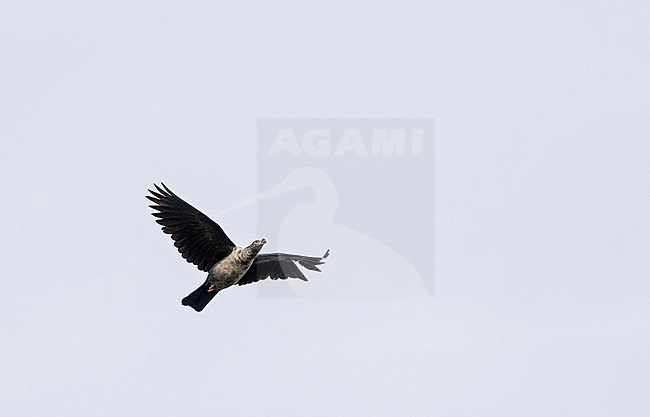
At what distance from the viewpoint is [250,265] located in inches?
1501

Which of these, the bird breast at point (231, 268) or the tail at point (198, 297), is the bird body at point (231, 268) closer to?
the bird breast at point (231, 268)

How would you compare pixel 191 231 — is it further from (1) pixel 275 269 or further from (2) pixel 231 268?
(1) pixel 275 269

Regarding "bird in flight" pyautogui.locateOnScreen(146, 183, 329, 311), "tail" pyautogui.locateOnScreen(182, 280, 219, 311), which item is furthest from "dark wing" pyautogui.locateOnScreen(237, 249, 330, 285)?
"tail" pyautogui.locateOnScreen(182, 280, 219, 311)

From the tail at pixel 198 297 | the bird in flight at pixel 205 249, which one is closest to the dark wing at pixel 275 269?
the bird in flight at pixel 205 249

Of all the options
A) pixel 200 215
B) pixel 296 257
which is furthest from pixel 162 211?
pixel 296 257

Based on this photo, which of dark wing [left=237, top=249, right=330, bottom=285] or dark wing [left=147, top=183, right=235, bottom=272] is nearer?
dark wing [left=147, top=183, right=235, bottom=272]

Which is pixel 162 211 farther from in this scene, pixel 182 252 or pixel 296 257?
pixel 296 257

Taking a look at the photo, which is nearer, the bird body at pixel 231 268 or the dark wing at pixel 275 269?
the bird body at pixel 231 268

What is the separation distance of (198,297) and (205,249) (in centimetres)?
139

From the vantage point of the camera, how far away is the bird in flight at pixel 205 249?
37500 millimetres

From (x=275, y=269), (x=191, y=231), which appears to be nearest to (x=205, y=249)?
(x=191, y=231)

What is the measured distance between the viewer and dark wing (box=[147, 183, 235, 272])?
37.5 metres

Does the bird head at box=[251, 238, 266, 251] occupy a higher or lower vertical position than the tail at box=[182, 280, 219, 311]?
higher

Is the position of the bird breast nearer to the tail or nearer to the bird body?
the bird body
